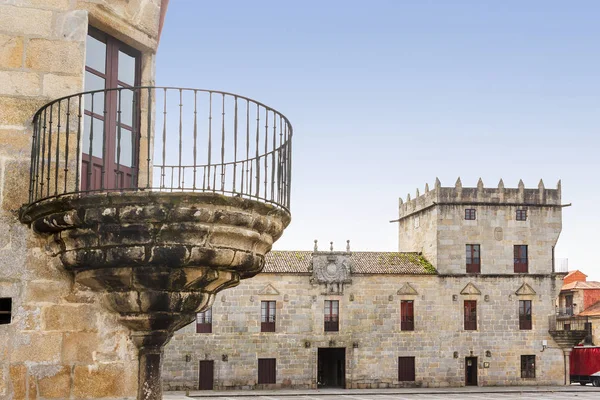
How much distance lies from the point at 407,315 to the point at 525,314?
627 cm

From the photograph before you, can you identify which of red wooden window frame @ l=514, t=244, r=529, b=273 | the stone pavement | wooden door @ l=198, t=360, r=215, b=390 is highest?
red wooden window frame @ l=514, t=244, r=529, b=273

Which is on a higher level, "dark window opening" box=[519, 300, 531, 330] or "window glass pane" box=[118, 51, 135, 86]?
"window glass pane" box=[118, 51, 135, 86]

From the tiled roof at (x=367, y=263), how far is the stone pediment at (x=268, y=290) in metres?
0.75

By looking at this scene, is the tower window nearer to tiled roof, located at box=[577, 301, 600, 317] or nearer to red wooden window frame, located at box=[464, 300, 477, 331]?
red wooden window frame, located at box=[464, 300, 477, 331]

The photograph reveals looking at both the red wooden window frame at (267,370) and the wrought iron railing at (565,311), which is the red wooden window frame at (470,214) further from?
the wrought iron railing at (565,311)

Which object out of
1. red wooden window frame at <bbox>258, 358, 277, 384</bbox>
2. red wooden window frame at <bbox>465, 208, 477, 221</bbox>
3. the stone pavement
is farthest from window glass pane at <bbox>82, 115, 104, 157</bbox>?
red wooden window frame at <bbox>465, 208, 477, 221</bbox>

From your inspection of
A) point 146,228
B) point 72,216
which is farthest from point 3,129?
point 146,228

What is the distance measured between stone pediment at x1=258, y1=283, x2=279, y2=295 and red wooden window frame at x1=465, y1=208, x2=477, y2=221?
34.9 feet

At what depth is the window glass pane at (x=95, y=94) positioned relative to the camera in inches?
260

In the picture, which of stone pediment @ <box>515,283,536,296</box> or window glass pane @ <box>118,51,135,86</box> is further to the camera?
stone pediment @ <box>515,283,536,296</box>

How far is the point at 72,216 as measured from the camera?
Answer: 18.2 feet

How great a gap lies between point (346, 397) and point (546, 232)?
14719 millimetres

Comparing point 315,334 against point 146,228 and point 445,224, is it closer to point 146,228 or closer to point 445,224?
point 445,224

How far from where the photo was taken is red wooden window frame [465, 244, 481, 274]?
4069 cm
